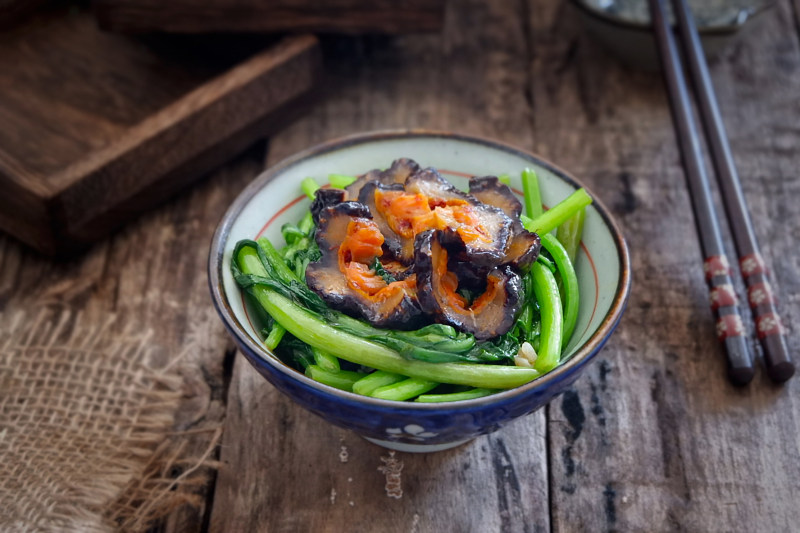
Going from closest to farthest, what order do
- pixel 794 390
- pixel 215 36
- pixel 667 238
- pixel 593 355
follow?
pixel 593 355, pixel 794 390, pixel 667 238, pixel 215 36

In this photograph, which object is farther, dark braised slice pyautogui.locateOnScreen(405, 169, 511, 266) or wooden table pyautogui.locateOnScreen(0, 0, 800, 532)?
wooden table pyautogui.locateOnScreen(0, 0, 800, 532)

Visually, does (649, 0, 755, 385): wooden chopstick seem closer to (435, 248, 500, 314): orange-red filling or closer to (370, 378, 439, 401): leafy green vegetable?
(435, 248, 500, 314): orange-red filling

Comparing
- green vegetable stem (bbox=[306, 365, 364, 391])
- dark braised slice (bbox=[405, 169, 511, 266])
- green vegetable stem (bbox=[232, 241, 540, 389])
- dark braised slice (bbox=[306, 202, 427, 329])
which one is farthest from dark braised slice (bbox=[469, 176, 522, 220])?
green vegetable stem (bbox=[306, 365, 364, 391])

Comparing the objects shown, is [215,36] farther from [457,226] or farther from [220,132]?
[457,226]

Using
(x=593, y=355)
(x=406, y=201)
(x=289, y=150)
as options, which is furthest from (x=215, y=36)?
(x=593, y=355)

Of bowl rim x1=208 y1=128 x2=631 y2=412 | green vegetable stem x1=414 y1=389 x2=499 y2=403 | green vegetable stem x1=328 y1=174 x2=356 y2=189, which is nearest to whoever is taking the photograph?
bowl rim x1=208 y1=128 x2=631 y2=412

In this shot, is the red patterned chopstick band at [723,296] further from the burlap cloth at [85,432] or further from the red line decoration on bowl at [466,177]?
the burlap cloth at [85,432]
